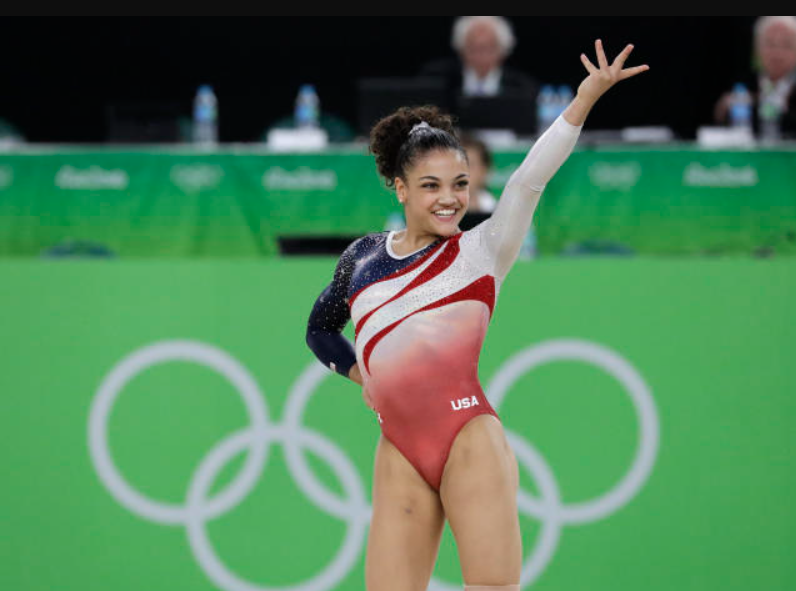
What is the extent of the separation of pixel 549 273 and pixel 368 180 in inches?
A: 92.7

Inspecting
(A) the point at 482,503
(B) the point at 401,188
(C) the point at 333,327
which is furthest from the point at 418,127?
(A) the point at 482,503

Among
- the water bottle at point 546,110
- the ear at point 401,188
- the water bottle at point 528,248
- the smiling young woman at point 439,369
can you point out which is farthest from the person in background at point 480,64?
the smiling young woman at point 439,369

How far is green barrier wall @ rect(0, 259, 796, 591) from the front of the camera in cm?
504

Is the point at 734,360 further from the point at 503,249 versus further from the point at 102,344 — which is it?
the point at 102,344

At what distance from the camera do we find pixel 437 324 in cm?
329

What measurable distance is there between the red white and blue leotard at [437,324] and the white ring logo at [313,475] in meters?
1.75

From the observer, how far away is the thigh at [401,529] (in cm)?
327

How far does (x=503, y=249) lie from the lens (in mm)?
3309

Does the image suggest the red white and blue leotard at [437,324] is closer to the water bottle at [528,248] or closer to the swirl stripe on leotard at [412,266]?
the swirl stripe on leotard at [412,266]

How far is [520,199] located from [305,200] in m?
4.20

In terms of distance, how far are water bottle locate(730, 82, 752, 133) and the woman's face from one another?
5068 millimetres

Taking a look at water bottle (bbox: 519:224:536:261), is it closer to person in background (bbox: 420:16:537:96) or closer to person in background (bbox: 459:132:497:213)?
person in background (bbox: 459:132:497:213)

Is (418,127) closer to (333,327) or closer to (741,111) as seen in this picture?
(333,327)

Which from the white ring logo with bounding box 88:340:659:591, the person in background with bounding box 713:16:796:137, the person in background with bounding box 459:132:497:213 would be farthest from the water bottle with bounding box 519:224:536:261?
the person in background with bounding box 713:16:796:137
